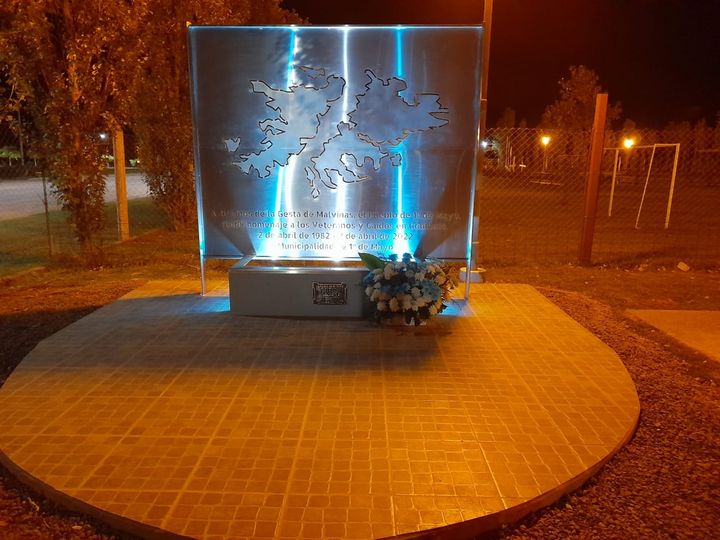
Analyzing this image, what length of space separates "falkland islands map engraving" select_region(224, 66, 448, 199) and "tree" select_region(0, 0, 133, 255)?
3.95m

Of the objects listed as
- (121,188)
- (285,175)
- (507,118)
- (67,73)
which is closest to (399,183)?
(285,175)

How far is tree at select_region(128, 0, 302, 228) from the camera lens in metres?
13.0

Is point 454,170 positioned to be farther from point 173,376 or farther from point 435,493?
point 435,493

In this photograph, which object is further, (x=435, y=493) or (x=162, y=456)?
(x=162, y=456)

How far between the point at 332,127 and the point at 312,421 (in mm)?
3519

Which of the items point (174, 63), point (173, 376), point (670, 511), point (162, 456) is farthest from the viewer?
point (174, 63)

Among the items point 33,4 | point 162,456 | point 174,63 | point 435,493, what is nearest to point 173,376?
point 162,456

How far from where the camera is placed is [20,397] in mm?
4457

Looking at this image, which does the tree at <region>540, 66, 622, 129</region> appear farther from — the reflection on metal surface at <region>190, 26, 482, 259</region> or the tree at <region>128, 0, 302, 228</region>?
the reflection on metal surface at <region>190, 26, 482, 259</region>

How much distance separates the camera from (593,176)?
10.1 meters

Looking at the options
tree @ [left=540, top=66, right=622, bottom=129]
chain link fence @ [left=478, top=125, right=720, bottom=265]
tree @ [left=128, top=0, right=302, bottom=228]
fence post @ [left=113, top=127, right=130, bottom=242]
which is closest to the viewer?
chain link fence @ [left=478, top=125, right=720, bottom=265]

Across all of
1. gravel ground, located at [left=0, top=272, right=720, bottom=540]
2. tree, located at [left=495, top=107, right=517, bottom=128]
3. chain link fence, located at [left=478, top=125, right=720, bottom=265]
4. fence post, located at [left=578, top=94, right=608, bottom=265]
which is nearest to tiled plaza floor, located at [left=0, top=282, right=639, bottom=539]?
gravel ground, located at [left=0, top=272, right=720, bottom=540]

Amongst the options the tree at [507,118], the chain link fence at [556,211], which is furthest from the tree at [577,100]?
the tree at [507,118]

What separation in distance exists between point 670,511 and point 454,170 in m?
4.16
